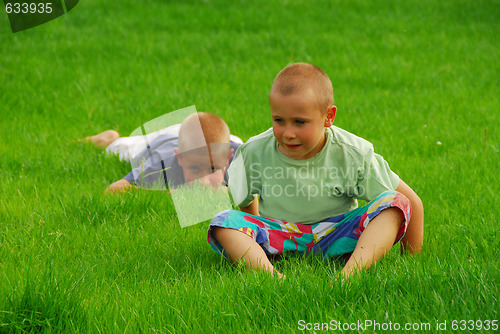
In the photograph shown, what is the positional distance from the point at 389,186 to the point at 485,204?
109cm

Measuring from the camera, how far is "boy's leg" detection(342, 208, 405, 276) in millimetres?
2797

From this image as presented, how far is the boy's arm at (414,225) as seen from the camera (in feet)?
10.1

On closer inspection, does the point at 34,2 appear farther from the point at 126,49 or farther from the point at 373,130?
the point at 373,130

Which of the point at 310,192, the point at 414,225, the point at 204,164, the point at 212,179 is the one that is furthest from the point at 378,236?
the point at 204,164

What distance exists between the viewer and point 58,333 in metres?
2.26

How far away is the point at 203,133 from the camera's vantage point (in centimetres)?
459

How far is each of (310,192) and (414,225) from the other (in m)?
0.59

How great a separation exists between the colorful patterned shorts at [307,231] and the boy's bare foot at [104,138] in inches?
104

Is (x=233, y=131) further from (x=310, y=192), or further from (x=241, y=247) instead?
(x=241, y=247)

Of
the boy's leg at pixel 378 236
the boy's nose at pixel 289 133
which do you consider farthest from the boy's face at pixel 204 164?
the boy's leg at pixel 378 236

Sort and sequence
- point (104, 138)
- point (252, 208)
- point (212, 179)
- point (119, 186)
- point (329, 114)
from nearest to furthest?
point (329, 114), point (252, 208), point (119, 186), point (212, 179), point (104, 138)

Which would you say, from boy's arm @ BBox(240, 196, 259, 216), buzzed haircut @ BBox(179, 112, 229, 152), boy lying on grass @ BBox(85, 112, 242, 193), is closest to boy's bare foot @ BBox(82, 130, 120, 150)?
boy lying on grass @ BBox(85, 112, 242, 193)

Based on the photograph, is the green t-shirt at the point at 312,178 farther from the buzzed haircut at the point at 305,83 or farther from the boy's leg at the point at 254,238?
the buzzed haircut at the point at 305,83

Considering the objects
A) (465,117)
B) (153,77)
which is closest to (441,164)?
(465,117)
